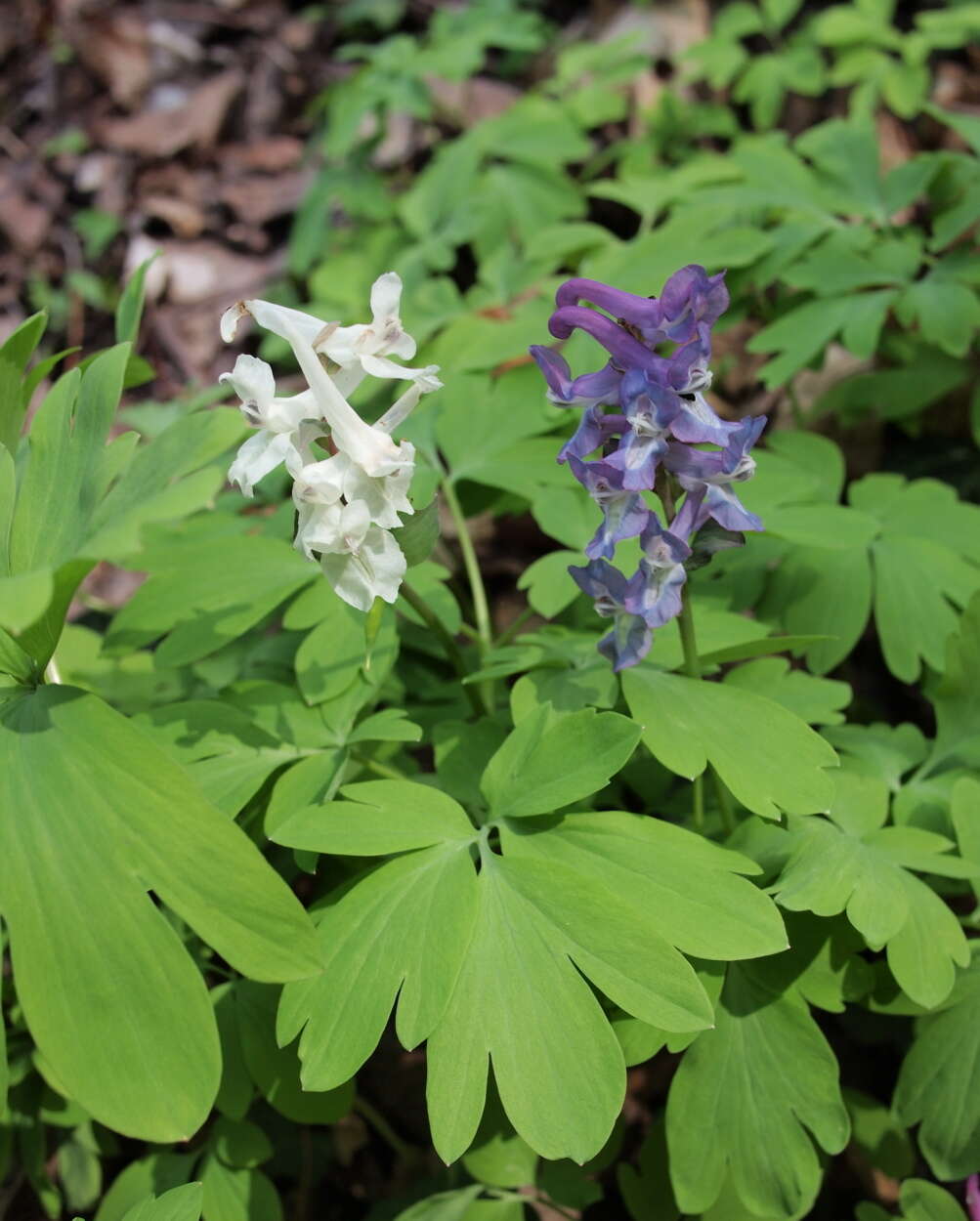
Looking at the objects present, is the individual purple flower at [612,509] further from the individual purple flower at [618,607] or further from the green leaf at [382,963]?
the green leaf at [382,963]

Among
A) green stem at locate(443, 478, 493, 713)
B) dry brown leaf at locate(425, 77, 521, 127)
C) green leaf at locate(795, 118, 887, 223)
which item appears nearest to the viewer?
green stem at locate(443, 478, 493, 713)

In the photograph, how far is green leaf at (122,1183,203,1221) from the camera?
123cm

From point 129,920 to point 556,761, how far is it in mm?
595

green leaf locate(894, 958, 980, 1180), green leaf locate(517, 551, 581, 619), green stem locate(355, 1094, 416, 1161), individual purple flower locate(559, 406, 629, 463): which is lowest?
green stem locate(355, 1094, 416, 1161)

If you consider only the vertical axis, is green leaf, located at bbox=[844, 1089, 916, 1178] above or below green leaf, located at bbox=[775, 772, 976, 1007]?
below

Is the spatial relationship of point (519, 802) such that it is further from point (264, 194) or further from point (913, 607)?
point (264, 194)

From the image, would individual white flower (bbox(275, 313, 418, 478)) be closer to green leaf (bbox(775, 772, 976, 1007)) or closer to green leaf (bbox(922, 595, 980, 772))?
green leaf (bbox(775, 772, 976, 1007))

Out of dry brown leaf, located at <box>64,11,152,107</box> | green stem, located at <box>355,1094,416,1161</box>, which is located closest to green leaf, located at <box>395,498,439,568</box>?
green stem, located at <box>355,1094,416,1161</box>

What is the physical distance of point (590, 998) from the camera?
123 centimetres

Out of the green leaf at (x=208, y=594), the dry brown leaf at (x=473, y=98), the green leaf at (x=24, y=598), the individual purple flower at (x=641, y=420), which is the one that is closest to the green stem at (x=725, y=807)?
the individual purple flower at (x=641, y=420)

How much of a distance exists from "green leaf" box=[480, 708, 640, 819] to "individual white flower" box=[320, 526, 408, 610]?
1.02ft

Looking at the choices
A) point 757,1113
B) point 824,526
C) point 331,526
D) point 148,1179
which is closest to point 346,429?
point 331,526

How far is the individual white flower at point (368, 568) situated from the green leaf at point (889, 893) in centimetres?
69

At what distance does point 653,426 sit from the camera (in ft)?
4.18
